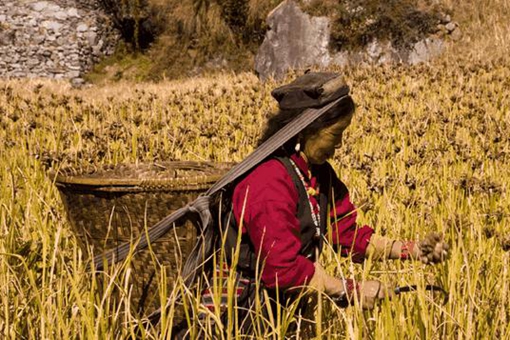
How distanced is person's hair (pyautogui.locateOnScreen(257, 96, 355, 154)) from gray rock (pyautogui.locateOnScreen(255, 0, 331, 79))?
31.0 ft

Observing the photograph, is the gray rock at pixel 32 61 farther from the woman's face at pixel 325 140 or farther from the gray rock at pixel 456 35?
the woman's face at pixel 325 140

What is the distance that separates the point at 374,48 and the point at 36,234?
374 inches

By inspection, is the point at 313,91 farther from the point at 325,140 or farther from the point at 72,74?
the point at 72,74

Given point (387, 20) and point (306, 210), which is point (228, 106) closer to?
point (306, 210)

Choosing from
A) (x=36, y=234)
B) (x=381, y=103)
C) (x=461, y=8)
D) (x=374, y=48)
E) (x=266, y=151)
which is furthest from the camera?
(x=461, y=8)

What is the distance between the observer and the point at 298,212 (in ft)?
6.71

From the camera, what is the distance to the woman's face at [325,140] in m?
2.06

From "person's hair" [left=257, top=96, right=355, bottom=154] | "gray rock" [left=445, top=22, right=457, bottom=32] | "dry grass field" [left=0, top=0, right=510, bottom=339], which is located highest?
"person's hair" [left=257, top=96, right=355, bottom=154]

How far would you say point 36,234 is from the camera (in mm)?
2688

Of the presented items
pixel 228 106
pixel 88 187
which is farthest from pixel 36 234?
pixel 228 106

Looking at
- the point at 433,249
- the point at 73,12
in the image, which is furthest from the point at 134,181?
the point at 73,12

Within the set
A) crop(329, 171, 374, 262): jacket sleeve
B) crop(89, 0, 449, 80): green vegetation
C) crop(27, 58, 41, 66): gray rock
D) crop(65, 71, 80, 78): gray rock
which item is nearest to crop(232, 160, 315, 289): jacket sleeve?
crop(329, 171, 374, 262): jacket sleeve

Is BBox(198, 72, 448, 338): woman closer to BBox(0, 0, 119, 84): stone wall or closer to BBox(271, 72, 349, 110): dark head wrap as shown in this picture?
BBox(271, 72, 349, 110): dark head wrap

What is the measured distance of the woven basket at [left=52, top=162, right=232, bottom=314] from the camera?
2041 mm
